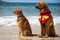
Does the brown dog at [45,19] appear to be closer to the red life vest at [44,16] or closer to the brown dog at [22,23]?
the red life vest at [44,16]

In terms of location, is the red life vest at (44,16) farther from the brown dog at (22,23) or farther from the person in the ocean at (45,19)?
the brown dog at (22,23)

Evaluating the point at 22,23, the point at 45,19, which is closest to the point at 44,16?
the point at 45,19

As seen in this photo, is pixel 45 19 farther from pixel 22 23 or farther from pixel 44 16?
pixel 22 23

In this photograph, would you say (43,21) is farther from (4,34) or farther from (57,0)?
A: (57,0)

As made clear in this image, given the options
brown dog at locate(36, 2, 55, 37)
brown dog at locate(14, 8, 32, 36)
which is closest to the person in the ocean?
brown dog at locate(36, 2, 55, 37)

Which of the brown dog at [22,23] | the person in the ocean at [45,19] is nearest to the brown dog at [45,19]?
Answer: the person in the ocean at [45,19]

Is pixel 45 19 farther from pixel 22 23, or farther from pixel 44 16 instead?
pixel 22 23

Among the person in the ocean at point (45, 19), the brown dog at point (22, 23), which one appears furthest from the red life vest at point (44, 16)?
the brown dog at point (22, 23)

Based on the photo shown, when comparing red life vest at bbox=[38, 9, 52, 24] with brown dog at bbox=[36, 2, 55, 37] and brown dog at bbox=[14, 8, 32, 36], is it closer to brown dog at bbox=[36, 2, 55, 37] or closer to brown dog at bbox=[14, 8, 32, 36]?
brown dog at bbox=[36, 2, 55, 37]

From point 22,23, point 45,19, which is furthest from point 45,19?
point 22,23

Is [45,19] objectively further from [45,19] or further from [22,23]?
[22,23]

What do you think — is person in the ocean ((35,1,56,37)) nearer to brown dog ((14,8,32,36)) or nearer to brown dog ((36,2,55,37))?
brown dog ((36,2,55,37))

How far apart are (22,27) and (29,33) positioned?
8 cm

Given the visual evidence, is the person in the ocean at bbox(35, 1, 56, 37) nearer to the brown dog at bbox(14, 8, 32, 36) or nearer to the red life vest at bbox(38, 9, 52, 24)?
the red life vest at bbox(38, 9, 52, 24)
